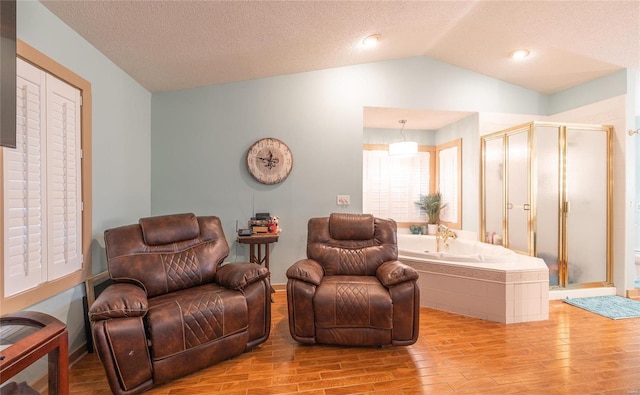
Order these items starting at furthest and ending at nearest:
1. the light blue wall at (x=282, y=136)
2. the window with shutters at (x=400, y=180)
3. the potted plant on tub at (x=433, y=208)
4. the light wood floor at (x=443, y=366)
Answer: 1. the window with shutters at (x=400, y=180)
2. the potted plant on tub at (x=433, y=208)
3. the light blue wall at (x=282, y=136)
4. the light wood floor at (x=443, y=366)

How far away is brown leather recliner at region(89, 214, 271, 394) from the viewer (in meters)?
1.66

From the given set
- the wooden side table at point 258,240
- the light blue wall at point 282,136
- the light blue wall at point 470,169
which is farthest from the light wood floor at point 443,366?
the light blue wall at point 470,169

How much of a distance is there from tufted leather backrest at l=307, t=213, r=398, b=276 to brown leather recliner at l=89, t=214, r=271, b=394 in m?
0.66

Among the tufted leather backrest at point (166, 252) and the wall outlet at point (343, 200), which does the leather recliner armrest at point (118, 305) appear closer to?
the tufted leather backrest at point (166, 252)

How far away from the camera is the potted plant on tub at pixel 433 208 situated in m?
5.05

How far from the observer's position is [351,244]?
2811 mm

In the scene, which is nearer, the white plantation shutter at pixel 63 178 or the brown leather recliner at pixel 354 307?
the white plantation shutter at pixel 63 178

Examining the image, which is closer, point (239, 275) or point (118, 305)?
point (118, 305)

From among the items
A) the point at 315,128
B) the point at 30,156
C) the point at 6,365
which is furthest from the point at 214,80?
the point at 6,365

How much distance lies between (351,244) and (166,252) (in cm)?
161

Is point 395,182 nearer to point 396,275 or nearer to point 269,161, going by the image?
point 269,161

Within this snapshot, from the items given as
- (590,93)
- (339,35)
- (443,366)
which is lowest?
(443,366)

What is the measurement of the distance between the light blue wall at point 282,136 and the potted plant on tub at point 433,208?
1.74 metres

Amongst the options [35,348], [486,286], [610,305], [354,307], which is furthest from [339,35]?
[610,305]
